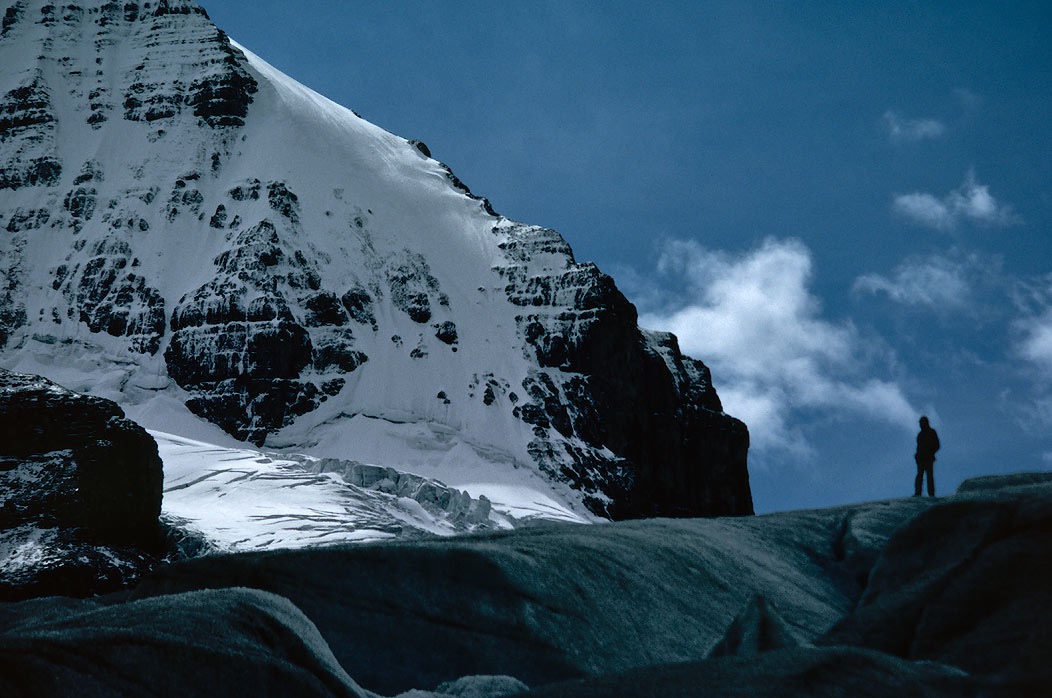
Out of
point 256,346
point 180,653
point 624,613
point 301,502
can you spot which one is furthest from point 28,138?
point 180,653

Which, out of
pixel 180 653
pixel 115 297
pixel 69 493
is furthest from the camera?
pixel 115 297

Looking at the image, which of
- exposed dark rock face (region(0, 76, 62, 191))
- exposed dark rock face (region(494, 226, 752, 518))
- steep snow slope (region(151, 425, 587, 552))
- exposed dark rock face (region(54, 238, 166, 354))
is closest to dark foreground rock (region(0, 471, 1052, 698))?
steep snow slope (region(151, 425, 587, 552))

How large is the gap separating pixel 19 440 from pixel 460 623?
27.9 metres

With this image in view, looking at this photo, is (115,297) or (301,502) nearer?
(301,502)

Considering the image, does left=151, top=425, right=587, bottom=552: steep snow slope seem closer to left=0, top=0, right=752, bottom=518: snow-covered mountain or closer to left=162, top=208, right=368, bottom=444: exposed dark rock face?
left=0, top=0, right=752, bottom=518: snow-covered mountain

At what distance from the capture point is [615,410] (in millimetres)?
149750

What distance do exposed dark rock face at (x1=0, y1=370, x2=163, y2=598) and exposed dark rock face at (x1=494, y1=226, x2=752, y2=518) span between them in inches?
4000

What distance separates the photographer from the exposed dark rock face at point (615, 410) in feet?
471

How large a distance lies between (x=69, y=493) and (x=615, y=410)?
11802 cm

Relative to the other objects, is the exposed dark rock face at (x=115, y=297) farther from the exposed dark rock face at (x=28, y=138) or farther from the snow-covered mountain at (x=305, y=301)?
the exposed dark rock face at (x=28, y=138)

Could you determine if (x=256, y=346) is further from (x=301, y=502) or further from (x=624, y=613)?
(x=624, y=613)

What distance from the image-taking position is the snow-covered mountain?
14050cm

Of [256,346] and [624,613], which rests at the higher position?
[256,346]

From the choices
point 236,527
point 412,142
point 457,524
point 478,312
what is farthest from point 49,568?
point 412,142
